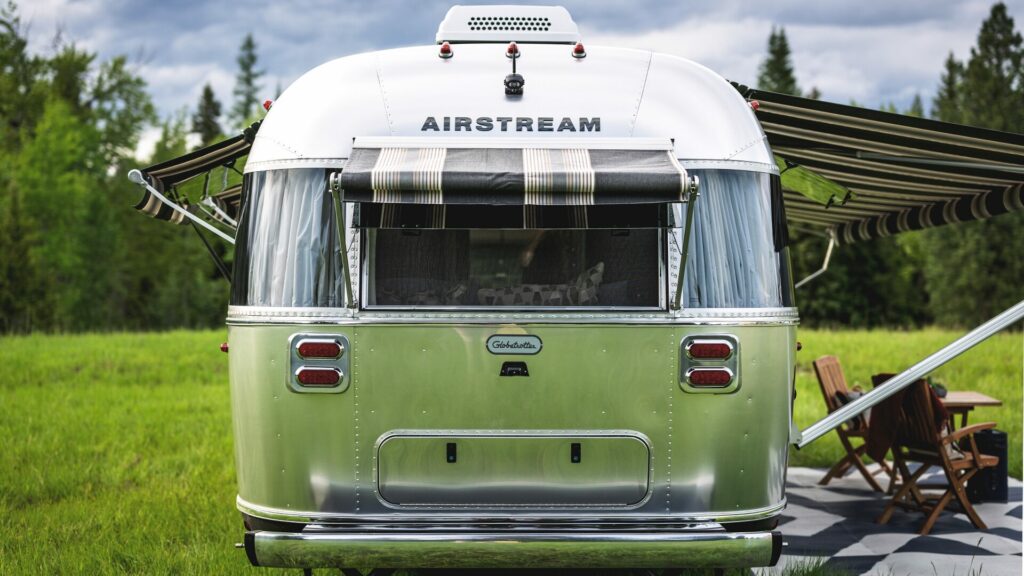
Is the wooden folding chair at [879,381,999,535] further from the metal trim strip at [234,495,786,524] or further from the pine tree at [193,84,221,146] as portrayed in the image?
the pine tree at [193,84,221,146]

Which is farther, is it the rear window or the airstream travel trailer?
the rear window

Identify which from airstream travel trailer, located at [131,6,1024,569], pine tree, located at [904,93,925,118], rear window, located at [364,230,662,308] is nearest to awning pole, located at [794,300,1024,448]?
airstream travel trailer, located at [131,6,1024,569]

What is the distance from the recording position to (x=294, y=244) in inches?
161

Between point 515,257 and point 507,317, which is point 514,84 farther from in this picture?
point 507,317

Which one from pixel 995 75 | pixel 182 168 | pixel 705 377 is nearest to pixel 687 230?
pixel 705 377

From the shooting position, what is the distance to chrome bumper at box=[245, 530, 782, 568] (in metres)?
3.84

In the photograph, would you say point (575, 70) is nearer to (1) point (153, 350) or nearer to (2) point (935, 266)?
(1) point (153, 350)

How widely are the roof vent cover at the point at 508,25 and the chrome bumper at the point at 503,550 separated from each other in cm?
239

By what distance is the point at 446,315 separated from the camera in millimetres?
3982

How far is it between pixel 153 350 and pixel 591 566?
1351cm

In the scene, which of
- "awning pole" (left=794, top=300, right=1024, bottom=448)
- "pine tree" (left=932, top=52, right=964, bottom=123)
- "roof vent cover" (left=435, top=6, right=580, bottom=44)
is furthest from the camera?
"pine tree" (left=932, top=52, right=964, bottom=123)

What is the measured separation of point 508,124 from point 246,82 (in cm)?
6667

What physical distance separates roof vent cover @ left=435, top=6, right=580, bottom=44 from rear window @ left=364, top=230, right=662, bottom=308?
111 centimetres

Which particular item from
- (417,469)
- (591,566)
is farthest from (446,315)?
(591,566)
